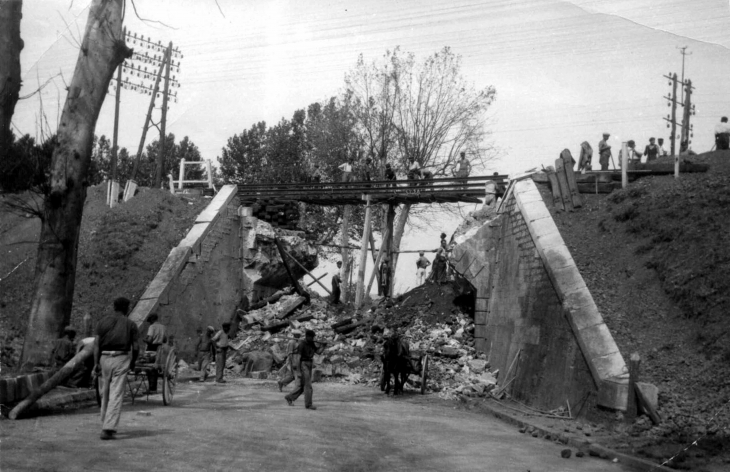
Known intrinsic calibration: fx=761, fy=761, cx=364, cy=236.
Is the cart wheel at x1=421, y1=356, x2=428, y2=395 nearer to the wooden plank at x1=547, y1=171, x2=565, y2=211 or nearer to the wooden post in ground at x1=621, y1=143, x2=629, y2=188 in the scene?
the wooden plank at x1=547, y1=171, x2=565, y2=211

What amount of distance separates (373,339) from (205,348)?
4.70 m

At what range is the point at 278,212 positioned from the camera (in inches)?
1069

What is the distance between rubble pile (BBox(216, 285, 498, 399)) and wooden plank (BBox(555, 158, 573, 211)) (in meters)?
4.31

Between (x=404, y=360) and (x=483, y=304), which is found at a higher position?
(x=483, y=304)

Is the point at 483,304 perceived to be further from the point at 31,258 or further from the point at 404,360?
the point at 31,258

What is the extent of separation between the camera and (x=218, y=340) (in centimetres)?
1794

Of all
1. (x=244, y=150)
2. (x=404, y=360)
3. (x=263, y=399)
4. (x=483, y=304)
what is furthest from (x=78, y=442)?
(x=244, y=150)

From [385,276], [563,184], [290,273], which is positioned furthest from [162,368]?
[385,276]

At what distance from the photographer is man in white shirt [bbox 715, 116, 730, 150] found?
2248 centimetres

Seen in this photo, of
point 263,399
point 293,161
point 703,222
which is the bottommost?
point 263,399

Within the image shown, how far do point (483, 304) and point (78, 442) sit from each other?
13189mm

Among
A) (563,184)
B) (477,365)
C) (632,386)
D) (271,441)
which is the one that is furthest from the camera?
(563,184)

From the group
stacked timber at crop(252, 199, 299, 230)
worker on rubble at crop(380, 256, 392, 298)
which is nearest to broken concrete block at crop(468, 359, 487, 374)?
worker on rubble at crop(380, 256, 392, 298)

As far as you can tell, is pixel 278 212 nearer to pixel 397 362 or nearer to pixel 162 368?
pixel 397 362
